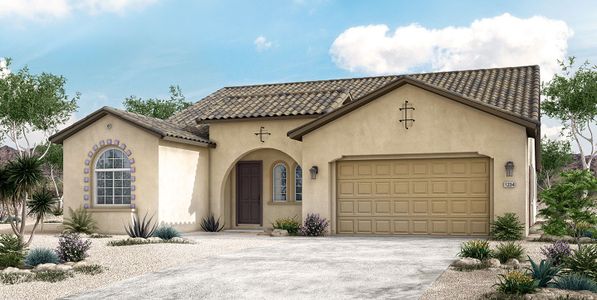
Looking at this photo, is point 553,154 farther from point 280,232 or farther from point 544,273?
point 544,273

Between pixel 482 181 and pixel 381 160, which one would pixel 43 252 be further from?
pixel 482 181

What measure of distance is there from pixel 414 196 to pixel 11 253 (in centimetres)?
1102

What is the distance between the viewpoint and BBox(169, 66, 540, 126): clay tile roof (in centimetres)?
2041

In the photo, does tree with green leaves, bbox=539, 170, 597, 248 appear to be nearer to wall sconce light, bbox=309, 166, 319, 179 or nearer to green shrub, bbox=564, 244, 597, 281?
green shrub, bbox=564, 244, 597, 281

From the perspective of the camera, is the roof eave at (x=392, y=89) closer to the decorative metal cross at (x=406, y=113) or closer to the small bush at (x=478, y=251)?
the decorative metal cross at (x=406, y=113)

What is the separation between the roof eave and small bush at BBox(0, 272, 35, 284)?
9.97m

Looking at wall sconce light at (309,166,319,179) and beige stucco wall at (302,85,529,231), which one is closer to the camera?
beige stucco wall at (302,85,529,231)

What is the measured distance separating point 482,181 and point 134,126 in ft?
35.0

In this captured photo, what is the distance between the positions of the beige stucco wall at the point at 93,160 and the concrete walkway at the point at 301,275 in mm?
6338

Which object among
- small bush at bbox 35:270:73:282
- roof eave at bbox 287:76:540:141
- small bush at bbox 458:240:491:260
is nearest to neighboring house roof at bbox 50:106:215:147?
roof eave at bbox 287:76:540:141

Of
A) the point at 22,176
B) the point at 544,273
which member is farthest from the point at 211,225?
the point at 544,273

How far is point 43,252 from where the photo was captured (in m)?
12.8

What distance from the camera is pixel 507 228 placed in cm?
1747

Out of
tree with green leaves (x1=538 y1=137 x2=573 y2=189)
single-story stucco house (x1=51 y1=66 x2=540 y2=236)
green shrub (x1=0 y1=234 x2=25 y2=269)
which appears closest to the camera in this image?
green shrub (x1=0 y1=234 x2=25 y2=269)
